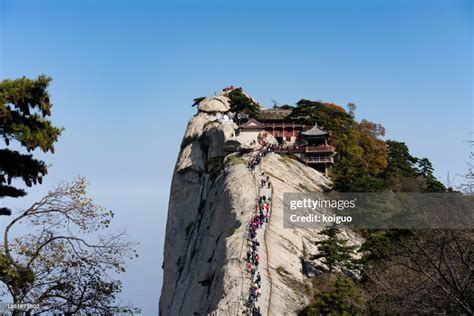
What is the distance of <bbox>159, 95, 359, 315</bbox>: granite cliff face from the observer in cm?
2893

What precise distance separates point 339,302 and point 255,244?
6909 mm

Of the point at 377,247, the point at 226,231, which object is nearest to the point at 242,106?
the point at 226,231

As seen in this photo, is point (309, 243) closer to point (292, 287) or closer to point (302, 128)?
point (292, 287)

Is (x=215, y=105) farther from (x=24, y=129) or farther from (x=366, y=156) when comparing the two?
(x=24, y=129)

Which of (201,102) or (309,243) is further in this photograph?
(201,102)

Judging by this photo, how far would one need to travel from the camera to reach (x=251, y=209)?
3716 centimetres

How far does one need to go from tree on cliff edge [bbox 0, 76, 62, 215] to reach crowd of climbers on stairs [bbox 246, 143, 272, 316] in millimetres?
14785

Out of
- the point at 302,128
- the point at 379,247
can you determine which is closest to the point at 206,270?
the point at 379,247

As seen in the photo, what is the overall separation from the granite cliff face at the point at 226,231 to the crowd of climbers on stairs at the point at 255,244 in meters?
0.39

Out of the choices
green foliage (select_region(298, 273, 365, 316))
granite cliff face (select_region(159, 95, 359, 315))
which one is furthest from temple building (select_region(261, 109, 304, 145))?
green foliage (select_region(298, 273, 365, 316))

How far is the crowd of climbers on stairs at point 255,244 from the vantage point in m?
25.4

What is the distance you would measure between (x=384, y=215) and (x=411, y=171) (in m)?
24.5

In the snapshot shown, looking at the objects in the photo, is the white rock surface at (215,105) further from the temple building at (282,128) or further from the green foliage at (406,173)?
the green foliage at (406,173)

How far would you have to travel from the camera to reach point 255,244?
3114 cm
